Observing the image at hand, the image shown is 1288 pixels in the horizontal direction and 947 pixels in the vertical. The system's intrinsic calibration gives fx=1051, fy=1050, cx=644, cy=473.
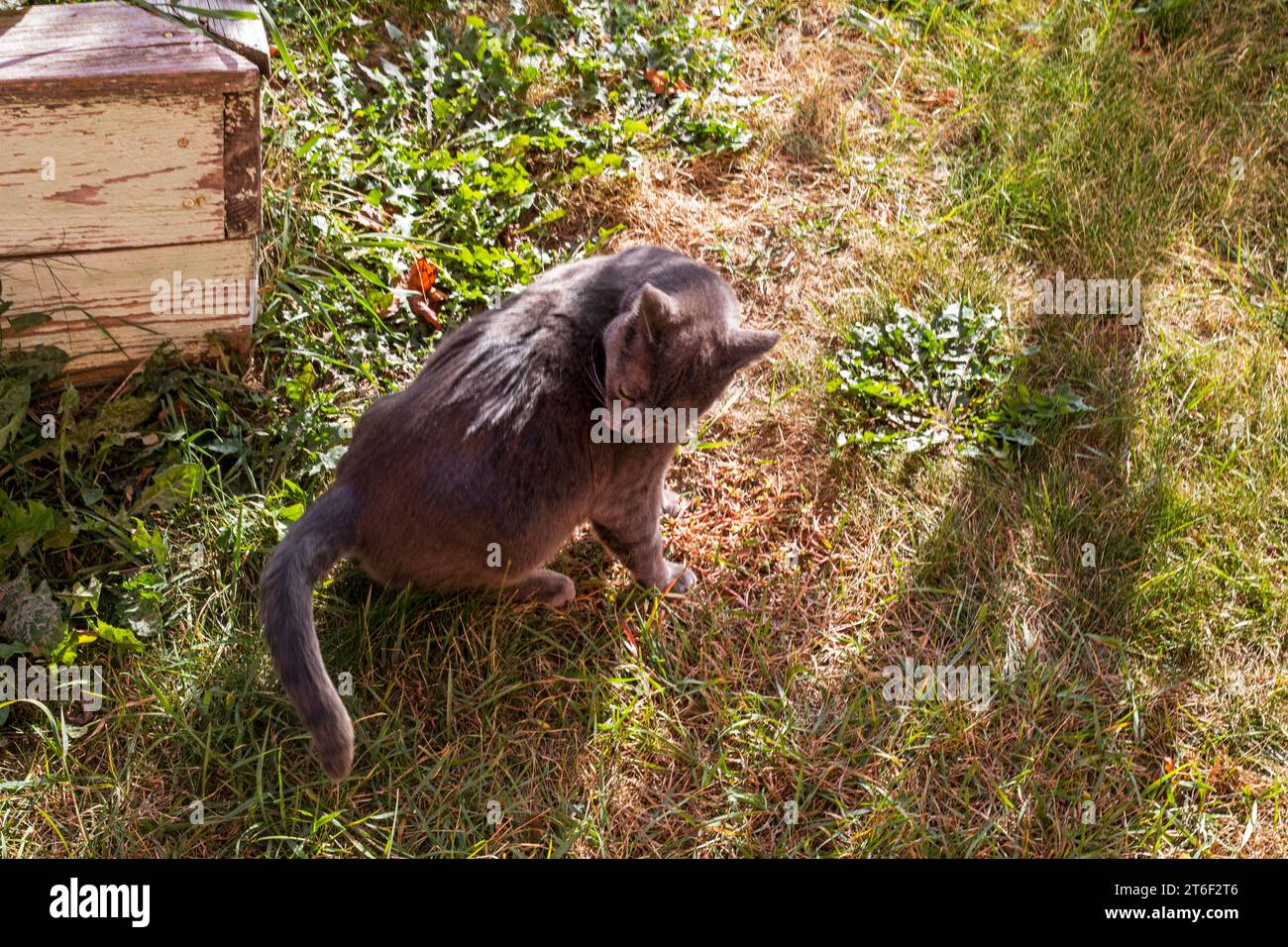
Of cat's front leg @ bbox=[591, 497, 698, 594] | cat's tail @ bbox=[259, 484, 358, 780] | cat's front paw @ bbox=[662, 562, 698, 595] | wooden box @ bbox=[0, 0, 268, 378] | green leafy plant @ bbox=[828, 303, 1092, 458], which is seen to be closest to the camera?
cat's tail @ bbox=[259, 484, 358, 780]

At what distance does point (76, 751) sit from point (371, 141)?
6.87ft

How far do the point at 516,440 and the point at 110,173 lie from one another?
48.5 inches

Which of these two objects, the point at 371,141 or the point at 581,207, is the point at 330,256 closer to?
the point at 371,141

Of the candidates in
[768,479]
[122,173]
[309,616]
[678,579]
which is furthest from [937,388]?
[122,173]

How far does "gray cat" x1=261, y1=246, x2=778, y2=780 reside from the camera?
2.36 metres

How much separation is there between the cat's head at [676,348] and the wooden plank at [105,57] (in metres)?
1.12

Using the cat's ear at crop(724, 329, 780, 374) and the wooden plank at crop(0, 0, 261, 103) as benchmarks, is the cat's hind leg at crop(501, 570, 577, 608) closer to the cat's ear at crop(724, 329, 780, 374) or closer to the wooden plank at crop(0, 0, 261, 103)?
the cat's ear at crop(724, 329, 780, 374)

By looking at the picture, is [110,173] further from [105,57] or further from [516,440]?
[516,440]

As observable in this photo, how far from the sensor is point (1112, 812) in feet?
8.30

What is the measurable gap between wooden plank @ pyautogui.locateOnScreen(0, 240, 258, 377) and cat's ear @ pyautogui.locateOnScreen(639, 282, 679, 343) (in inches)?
47.1

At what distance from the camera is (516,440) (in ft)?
7.84

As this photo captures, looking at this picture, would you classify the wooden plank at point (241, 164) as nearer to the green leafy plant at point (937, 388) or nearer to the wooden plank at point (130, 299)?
the wooden plank at point (130, 299)

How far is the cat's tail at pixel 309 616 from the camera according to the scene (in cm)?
214

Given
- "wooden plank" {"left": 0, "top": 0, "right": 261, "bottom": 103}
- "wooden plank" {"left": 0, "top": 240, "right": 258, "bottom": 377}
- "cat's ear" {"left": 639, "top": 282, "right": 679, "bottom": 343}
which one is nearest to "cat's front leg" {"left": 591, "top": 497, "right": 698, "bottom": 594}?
"cat's ear" {"left": 639, "top": 282, "right": 679, "bottom": 343}
